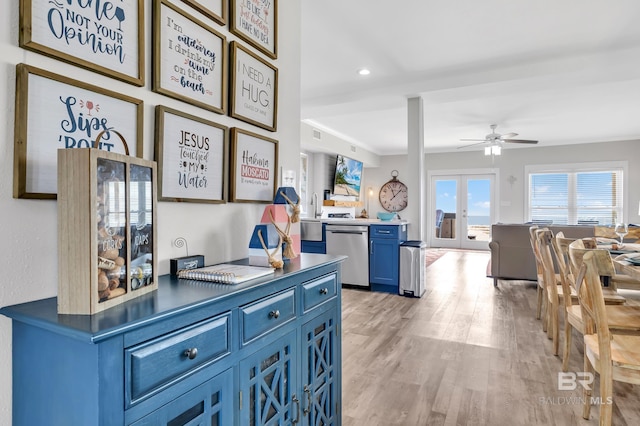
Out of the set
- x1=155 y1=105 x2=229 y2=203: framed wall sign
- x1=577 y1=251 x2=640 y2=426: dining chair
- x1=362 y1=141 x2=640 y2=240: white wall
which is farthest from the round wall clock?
x1=155 y1=105 x2=229 y2=203: framed wall sign

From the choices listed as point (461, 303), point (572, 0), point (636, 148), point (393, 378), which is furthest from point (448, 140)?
point (393, 378)

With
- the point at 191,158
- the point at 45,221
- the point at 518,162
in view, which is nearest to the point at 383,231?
the point at 191,158

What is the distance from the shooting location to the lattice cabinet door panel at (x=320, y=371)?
4.78 feet

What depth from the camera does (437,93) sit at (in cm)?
457

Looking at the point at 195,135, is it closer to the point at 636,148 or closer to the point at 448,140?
the point at 448,140

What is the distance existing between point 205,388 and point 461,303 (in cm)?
390

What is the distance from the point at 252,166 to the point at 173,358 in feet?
3.43

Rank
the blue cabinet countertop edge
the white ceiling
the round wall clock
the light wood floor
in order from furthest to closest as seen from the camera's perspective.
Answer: the round wall clock → the white ceiling → the light wood floor → the blue cabinet countertop edge

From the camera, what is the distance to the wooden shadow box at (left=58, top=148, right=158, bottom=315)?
32.2 inches

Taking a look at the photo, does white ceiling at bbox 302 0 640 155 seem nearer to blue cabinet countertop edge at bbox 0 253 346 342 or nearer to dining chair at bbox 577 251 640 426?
dining chair at bbox 577 251 640 426

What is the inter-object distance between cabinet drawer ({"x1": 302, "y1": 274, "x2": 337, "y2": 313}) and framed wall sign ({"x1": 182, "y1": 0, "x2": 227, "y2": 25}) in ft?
3.84

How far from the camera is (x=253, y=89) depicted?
1.76 m

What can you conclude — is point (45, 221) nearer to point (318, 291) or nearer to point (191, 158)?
point (191, 158)

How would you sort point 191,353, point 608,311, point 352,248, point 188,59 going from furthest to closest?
point 352,248, point 608,311, point 188,59, point 191,353
